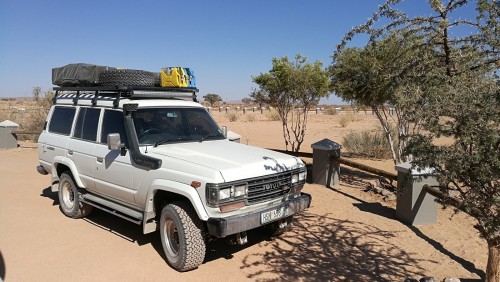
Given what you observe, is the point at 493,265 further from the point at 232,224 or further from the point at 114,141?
the point at 114,141

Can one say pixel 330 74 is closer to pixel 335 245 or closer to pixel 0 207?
pixel 335 245

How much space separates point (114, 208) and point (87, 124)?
1546 millimetres

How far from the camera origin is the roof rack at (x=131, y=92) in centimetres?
598

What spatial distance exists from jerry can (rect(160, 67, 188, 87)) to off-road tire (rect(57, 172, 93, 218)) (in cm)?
230

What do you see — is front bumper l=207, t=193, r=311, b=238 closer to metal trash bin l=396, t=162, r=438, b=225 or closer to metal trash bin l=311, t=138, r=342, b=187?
metal trash bin l=396, t=162, r=438, b=225

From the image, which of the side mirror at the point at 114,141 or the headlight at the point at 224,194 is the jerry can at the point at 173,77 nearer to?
the side mirror at the point at 114,141

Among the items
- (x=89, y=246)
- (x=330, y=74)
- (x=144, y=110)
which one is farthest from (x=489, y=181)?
(x=330, y=74)

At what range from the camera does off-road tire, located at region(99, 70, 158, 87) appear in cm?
640

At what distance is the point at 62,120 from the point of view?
717 cm

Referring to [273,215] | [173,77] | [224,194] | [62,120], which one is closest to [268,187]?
[273,215]

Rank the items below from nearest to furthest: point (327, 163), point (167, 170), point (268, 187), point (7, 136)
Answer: point (167, 170) → point (268, 187) → point (327, 163) → point (7, 136)

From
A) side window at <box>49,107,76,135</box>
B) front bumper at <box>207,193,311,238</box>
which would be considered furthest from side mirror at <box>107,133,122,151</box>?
side window at <box>49,107,76,135</box>

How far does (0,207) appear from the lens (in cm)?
770

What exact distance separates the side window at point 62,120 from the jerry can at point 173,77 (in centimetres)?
164
